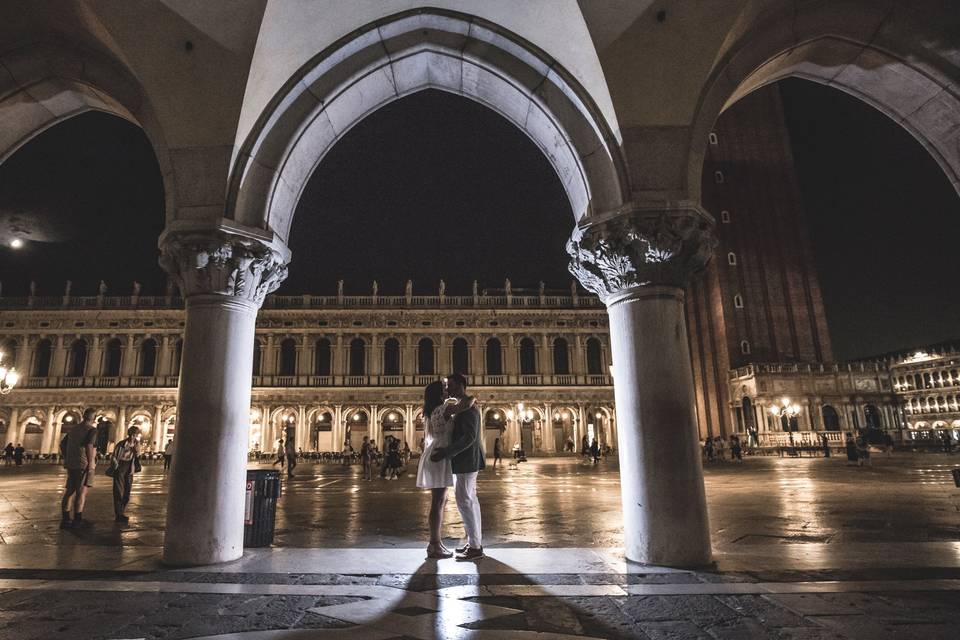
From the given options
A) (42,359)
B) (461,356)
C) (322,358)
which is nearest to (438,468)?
(461,356)

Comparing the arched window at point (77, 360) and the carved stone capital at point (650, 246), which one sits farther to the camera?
the arched window at point (77, 360)

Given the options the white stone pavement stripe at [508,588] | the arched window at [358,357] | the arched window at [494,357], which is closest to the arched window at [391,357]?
the arched window at [358,357]

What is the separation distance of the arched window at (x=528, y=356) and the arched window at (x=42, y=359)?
99.4ft

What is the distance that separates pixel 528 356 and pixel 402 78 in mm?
32011

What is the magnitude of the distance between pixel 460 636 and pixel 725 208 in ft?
121

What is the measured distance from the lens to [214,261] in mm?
4188

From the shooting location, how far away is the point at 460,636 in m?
2.52

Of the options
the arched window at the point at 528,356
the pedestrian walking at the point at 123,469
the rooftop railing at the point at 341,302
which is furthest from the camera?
the arched window at the point at 528,356

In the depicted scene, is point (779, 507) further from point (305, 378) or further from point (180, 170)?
point (305, 378)

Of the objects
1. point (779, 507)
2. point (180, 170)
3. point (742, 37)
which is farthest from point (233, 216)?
point (779, 507)

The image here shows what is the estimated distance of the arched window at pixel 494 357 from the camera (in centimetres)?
3578

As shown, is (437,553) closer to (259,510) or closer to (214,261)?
(259,510)

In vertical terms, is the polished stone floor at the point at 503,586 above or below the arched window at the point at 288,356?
below

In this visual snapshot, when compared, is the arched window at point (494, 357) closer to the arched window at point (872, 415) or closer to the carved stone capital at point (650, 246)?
the arched window at point (872, 415)
